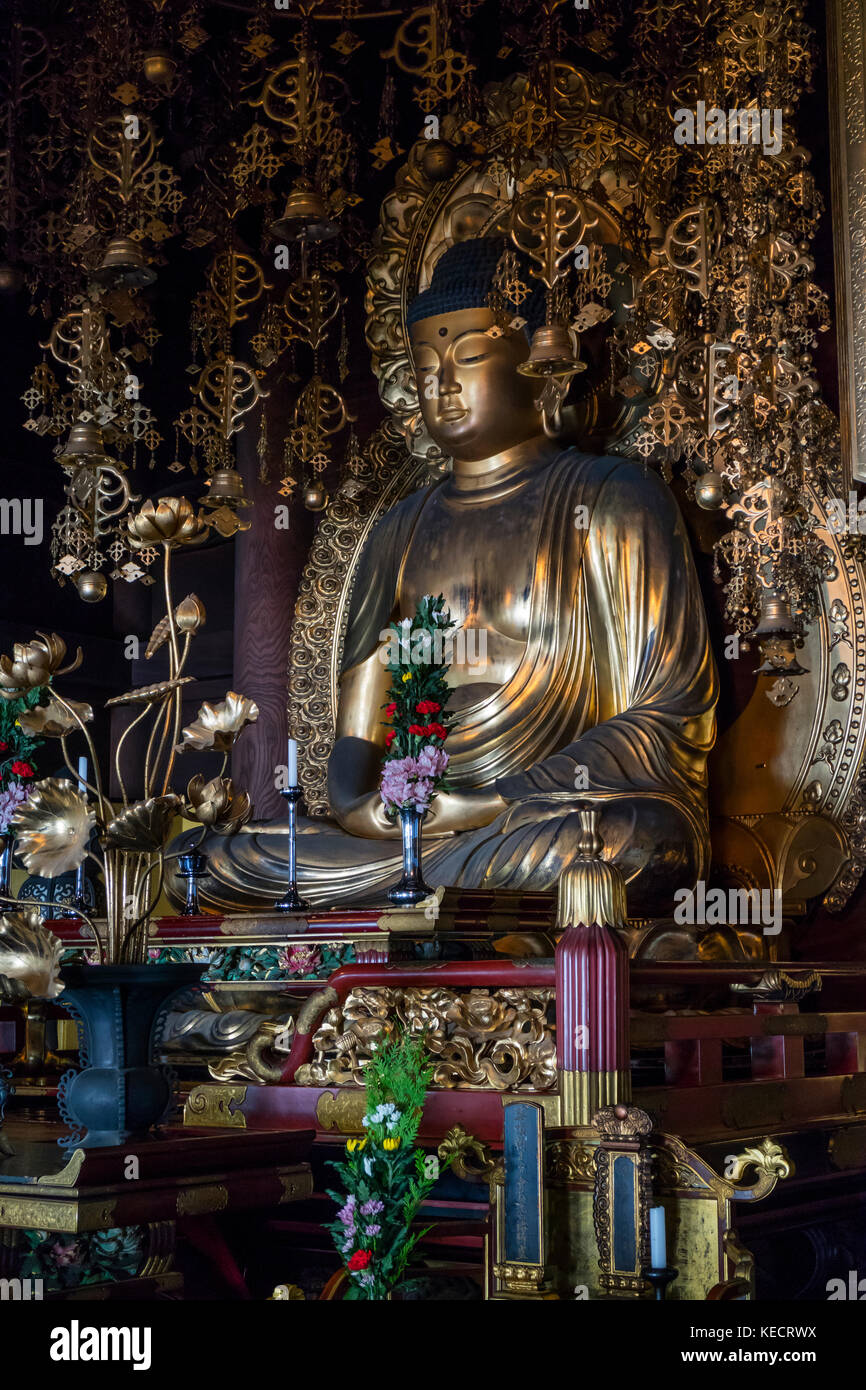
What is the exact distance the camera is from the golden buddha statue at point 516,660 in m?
5.20

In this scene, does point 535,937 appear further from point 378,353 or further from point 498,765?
point 378,353

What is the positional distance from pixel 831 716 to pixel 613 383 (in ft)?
A: 4.61

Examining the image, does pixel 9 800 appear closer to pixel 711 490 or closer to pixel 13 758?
pixel 13 758

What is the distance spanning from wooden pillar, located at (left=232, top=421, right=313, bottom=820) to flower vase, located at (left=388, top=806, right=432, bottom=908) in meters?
2.37

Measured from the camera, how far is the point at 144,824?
2719mm

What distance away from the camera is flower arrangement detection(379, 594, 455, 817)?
4.19 m

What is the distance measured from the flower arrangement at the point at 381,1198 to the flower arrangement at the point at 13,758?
130 centimetres

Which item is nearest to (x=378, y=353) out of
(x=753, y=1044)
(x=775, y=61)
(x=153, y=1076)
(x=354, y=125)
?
(x=354, y=125)

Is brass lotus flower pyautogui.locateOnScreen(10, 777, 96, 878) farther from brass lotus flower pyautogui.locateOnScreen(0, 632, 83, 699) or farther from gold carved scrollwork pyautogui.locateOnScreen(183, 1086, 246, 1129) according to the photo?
gold carved scrollwork pyautogui.locateOnScreen(183, 1086, 246, 1129)

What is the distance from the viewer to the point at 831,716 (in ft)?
18.2

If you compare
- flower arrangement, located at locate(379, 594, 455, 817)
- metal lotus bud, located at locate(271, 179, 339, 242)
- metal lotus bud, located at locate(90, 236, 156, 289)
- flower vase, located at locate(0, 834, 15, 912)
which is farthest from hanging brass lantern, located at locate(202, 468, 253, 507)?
flower vase, located at locate(0, 834, 15, 912)

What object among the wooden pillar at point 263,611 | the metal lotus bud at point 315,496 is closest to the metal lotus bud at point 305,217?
the metal lotus bud at point 315,496

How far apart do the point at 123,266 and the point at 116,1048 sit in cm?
289

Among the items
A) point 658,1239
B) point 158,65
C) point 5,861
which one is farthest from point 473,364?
point 658,1239
